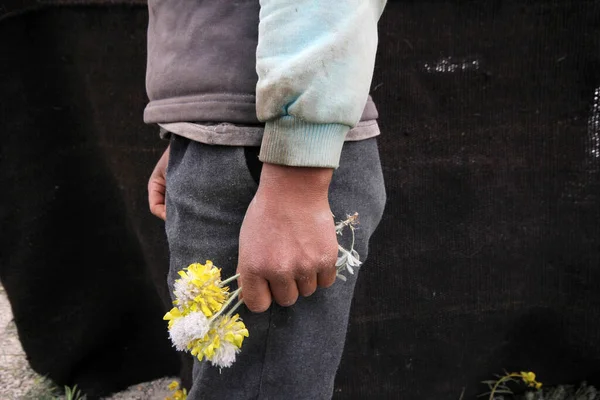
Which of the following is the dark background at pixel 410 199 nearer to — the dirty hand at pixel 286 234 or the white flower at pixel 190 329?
the dirty hand at pixel 286 234

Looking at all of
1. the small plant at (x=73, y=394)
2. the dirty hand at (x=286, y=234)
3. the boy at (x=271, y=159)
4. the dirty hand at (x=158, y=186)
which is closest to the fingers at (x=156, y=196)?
the dirty hand at (x=158, y=186)

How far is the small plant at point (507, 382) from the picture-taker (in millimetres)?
2080

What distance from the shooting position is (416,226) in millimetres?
1868

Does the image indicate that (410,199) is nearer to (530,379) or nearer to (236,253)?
(530,379)

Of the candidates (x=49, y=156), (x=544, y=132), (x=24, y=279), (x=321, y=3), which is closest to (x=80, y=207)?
(x=49, y=156)

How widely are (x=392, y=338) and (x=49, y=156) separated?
1343 millimetres

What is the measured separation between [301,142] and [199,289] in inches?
9.7

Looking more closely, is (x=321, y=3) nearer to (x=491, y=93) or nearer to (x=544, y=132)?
(x=491, y=93)

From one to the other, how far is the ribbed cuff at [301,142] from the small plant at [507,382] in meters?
1.65

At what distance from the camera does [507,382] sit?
2.16m

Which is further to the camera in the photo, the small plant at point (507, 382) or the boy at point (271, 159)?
the small plant at point (507, 382)

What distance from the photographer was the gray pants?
0.86 m

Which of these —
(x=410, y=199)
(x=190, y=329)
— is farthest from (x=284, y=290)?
(x=410, y=199)

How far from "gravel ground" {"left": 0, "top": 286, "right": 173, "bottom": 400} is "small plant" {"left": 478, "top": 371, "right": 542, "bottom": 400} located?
127cm
